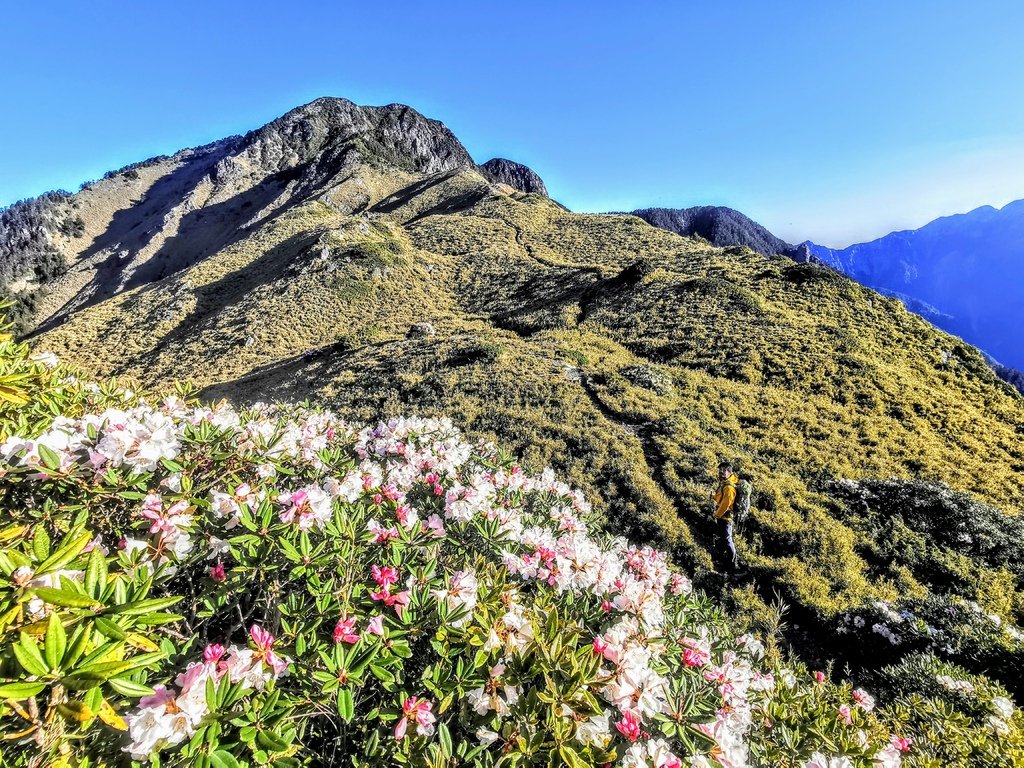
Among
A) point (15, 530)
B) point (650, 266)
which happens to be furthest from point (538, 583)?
point (650, 266)

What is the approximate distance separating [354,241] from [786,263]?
34038 millimetres

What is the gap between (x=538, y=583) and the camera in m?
2.98

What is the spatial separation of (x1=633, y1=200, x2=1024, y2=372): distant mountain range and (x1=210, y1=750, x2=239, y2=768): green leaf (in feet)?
356

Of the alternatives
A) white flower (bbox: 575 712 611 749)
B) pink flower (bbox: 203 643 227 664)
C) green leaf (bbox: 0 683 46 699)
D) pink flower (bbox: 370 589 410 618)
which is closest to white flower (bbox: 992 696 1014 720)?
white flower (bbox: 575 712 611 749)

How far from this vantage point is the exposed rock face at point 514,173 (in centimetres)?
12662

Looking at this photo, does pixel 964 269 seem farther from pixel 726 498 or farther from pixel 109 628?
pixel 109 628

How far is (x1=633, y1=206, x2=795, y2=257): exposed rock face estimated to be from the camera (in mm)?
104812

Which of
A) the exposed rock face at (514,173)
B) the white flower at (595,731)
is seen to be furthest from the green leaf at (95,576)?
the exposed rock face at (514,173)

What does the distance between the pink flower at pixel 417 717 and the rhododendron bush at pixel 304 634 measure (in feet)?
0.04

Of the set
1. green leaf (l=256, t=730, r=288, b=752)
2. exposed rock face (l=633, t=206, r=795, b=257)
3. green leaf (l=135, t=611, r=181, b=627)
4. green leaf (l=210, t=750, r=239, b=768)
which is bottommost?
green leaf (l=256, t=730, r=288, b=752)

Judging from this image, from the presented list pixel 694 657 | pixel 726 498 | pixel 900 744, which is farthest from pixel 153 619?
pixel 726 498

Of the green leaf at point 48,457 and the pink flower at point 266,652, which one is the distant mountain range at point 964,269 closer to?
the pink flower at point 266,652

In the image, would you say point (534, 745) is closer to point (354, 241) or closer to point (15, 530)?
point (15, 530)

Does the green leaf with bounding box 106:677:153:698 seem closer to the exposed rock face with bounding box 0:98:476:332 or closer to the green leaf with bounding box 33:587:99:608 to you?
the green leaf with bounding box 33:587:99:608
